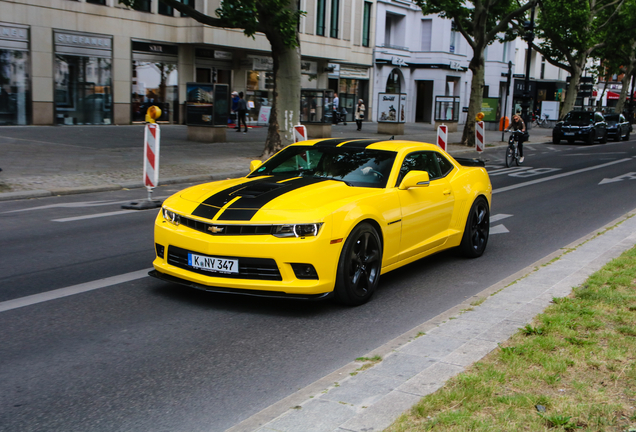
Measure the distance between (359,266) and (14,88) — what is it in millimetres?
23627

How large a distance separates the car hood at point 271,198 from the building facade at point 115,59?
73.4ft

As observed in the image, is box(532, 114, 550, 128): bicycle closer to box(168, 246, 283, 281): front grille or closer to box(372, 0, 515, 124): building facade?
box(372, 0, 515, 124): building facade

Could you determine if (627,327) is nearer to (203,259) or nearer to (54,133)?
(203,259)

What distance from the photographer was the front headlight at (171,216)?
19.5 ft

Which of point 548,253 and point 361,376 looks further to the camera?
point 548,253

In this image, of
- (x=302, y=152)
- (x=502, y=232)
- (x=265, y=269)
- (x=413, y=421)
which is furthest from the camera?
(x=502, y=232)

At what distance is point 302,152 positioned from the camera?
283 inches

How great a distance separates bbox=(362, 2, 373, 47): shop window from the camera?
45906 millimetres

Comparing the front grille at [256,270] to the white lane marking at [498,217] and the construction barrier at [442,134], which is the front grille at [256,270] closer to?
the white lane marking at [498,217]

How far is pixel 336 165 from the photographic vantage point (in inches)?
269

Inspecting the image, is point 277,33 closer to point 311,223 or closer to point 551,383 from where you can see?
point 311,223

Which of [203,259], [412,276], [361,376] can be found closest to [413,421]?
[361,376]

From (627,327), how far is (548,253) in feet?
12.2

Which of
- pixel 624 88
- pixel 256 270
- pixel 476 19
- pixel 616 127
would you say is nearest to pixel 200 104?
pixel 476 19
